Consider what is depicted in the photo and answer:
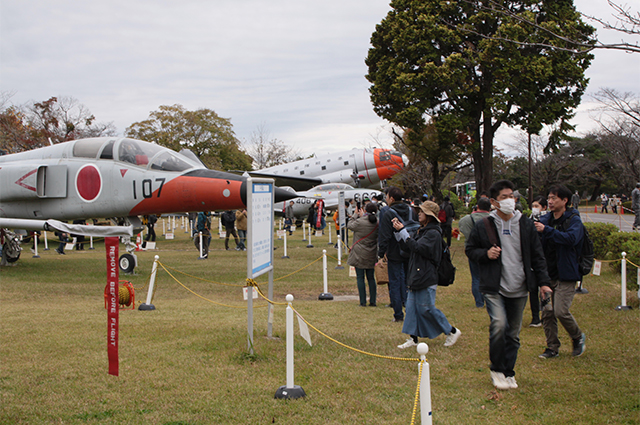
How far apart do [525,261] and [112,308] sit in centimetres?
428

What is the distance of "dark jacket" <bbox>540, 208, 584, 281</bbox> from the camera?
5.83 meters

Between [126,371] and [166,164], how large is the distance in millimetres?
7802

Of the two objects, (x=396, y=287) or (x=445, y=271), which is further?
(x=396, y=287)

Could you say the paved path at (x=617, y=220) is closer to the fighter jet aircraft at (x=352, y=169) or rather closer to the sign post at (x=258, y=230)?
the fighter jet aircraft at (x=352, y=169)

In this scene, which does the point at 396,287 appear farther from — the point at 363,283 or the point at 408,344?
the point at 408,344

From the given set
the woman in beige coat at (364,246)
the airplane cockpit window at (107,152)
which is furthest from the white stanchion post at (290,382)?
the airplane cockpit window at (107,152)

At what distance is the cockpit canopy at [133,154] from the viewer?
1238cm

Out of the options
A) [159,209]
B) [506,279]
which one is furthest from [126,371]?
[159,209]

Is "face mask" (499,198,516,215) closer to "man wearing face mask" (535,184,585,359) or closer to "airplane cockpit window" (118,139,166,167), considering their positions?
"man wearing face mask" (535,184,585,359)

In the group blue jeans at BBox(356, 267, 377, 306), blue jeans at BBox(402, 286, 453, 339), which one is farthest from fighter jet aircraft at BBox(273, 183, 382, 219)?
blue jeans at BBox(402, 286, 453, 339)

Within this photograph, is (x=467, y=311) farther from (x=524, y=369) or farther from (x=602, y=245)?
(x=602, y=245)

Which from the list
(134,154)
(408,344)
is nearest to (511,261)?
(408,344)

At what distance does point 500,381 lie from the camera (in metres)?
5.06

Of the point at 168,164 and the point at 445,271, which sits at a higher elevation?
the point at 168,164
